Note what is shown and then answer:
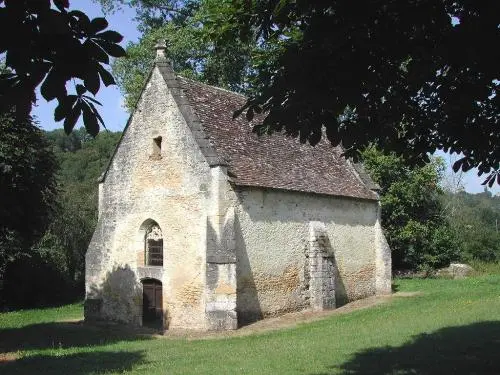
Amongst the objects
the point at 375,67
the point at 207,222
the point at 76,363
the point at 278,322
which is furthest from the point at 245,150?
the point at 375,67

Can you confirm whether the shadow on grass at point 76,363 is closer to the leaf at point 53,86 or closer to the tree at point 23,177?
the tree at point 23,177

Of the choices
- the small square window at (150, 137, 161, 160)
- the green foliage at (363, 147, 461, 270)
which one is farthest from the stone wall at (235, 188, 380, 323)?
the green foliage at (363, 147, 461, 270)

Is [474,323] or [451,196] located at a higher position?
[451,196]

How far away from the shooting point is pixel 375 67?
6.45 meters

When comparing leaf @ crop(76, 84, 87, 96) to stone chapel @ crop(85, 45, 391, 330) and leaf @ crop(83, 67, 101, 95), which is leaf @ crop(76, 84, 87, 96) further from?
stone chapel @ crop(85, 45, 391, 330)

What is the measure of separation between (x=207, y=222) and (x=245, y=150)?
339cm

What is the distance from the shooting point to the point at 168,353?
42.7ft

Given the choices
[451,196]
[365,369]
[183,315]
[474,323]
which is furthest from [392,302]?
[451,196]

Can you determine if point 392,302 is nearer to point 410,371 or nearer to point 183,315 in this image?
point 183,315

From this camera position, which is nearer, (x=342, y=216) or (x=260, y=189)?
(x=260, y=189)

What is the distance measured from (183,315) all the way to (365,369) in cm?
967

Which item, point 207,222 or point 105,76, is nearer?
point 105,76

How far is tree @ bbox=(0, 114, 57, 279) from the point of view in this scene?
16406mm

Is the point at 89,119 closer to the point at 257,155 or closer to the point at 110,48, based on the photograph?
the point at 110,48
